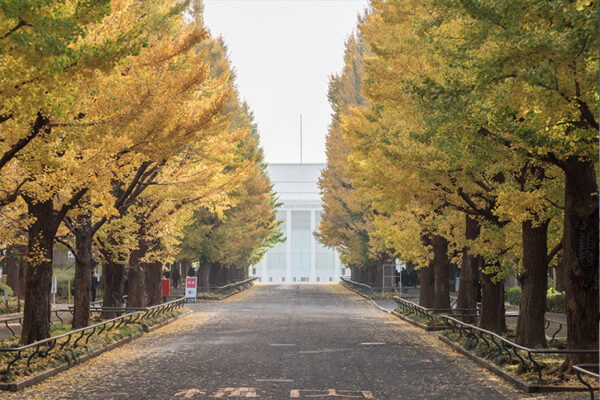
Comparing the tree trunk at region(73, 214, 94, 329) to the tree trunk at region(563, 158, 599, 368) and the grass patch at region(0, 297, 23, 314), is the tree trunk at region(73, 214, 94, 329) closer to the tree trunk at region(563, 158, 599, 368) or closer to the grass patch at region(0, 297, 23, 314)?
the grass patch at region(0, 297, 23, 314)

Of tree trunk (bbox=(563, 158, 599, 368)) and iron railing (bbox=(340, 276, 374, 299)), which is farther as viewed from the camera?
iron railing (bbox=(340, 276, 374, 299))

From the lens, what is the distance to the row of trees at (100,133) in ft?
31.0

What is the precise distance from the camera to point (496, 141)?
13047mm

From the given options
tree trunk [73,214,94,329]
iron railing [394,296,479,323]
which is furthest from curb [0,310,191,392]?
iron railing [394,296,479,323]

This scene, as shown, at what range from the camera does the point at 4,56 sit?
381 inches

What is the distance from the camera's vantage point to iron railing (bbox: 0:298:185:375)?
13.4 meters

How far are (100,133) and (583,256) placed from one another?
26.1 feet

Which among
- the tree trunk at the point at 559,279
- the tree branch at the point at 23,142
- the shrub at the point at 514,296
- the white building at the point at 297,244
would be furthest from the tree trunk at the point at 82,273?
the white building at the point at 297,244

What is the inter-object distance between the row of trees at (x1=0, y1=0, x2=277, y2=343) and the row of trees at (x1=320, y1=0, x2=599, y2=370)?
15.2 ft

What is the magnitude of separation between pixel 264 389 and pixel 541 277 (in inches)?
266

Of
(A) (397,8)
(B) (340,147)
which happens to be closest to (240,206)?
(B) (340,147)

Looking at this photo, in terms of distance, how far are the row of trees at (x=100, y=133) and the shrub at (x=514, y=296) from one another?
1460 cm

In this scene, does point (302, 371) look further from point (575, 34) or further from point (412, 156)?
point (575, 34)

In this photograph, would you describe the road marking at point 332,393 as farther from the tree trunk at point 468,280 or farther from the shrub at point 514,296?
the shrub at point 514,296
